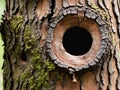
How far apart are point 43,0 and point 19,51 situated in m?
0.25

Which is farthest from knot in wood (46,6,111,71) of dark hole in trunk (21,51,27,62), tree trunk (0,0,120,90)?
dark hole in trunk (21,51,27,62)

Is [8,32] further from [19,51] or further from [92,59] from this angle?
[92,59]

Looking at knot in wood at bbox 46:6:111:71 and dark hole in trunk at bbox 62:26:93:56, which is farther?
dark hole in trunk at bbox 62:26:93:56

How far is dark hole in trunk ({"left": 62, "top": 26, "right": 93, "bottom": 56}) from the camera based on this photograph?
250 cm

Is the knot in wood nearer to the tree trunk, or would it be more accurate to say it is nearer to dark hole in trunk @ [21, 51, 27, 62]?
the tree trunk

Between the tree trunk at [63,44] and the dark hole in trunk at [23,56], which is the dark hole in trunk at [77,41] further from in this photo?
the dark hole in trunk at [23,56]

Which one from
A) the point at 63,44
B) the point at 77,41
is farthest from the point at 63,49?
the point at 77,41

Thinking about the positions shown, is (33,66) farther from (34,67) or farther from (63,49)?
(63,49)

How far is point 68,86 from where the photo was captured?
2.44 metres

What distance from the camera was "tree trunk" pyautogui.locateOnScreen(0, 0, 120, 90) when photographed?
2402 millimetres

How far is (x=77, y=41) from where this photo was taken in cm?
259

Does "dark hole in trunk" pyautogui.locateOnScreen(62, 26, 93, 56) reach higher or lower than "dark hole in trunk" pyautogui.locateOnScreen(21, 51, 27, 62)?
higher

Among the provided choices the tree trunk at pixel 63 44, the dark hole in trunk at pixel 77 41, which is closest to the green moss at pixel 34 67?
the tree trunk at pixel 63 44

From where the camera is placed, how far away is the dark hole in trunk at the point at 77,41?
8.21ft
